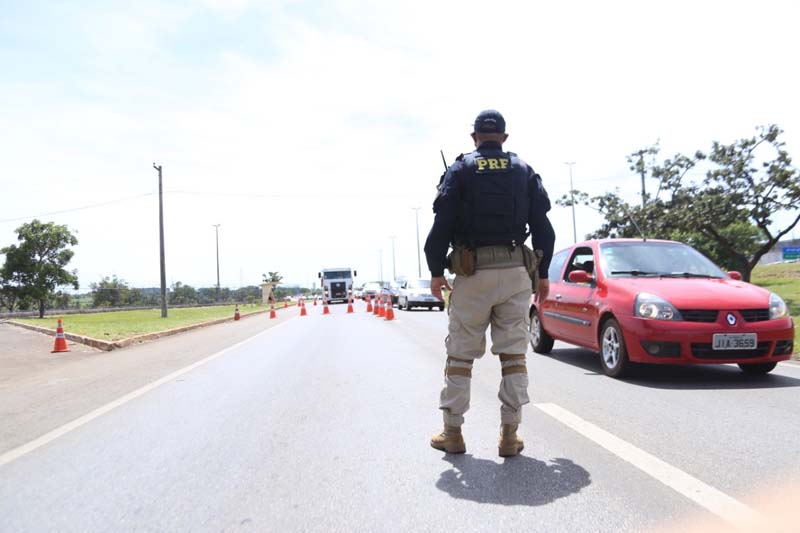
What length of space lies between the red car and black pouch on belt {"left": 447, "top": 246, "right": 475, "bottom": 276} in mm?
3150

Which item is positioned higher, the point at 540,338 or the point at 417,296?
the point at 417,296

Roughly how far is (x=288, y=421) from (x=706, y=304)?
13.6 feet

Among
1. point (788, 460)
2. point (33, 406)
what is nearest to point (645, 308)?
point (788, 460)

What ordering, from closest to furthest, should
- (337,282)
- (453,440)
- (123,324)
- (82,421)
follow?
(453,440) < (82,421) < (123,324) < (337,282)

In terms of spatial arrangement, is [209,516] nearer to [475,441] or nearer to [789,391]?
[475,441]

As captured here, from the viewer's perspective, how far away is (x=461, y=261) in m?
3.82

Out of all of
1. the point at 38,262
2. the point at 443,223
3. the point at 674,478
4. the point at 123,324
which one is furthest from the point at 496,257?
the point at 38,262

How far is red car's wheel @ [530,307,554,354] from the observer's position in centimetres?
912

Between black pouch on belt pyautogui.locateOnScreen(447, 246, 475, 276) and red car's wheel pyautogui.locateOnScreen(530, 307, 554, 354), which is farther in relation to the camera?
red car's wheel pyautogui.locateOnScreen(530, 307, 554, 354)

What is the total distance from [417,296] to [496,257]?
24846 millimetres

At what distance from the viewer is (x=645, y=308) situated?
632 centimetres

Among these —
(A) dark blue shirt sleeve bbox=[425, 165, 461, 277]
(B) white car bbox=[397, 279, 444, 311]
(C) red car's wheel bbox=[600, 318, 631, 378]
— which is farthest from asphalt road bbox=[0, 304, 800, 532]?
(B) white car bbox=[397, 279, 444, 311]

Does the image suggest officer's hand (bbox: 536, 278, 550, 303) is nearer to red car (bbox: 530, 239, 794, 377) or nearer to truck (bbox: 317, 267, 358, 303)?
red car (bbox: 530, 239, 794, 377)

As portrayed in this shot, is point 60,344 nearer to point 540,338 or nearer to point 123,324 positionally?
point 123,324
